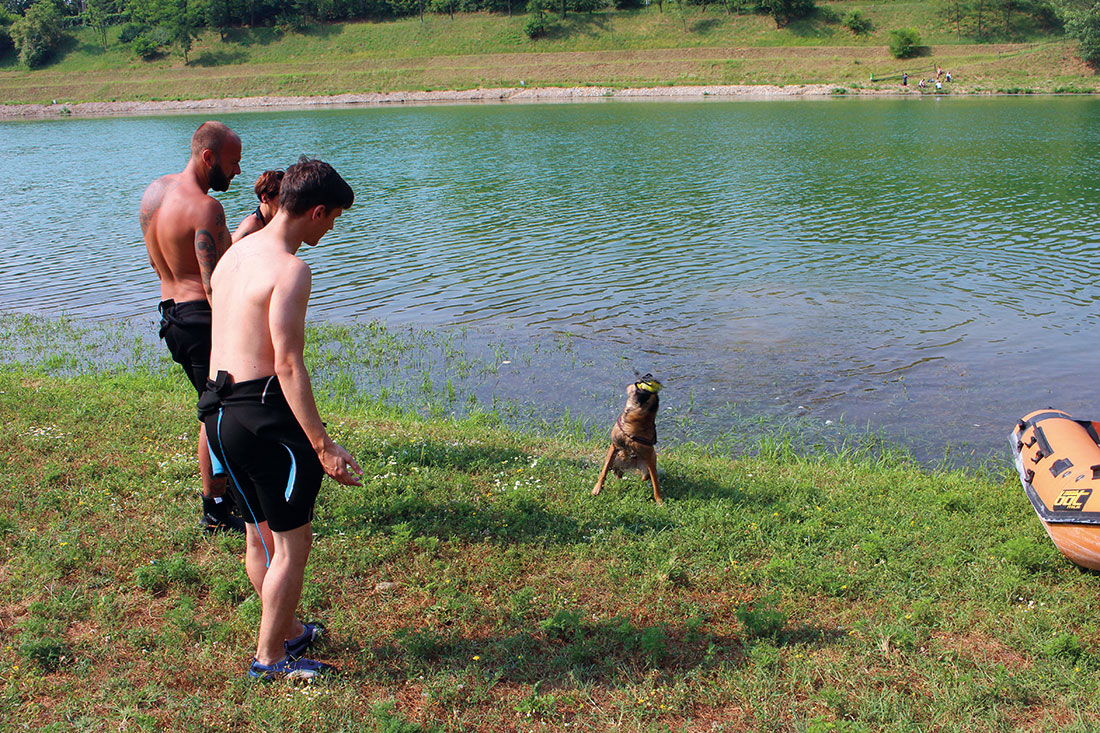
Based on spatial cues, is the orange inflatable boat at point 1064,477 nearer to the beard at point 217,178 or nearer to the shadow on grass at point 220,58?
the beard at point 217,178

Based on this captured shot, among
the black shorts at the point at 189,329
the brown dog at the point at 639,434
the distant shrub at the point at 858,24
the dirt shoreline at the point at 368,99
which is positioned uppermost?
the distant shrub at the point at 858,24

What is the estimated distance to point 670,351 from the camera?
36.2 ft

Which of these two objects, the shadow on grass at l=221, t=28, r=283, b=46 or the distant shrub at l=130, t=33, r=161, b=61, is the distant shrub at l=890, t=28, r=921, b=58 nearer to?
the shadow on grass at l=221, t=28, r=283, b=46

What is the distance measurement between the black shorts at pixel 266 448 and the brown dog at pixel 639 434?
2.92 m

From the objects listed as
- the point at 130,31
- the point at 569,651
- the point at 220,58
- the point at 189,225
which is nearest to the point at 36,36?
the point at 130,31

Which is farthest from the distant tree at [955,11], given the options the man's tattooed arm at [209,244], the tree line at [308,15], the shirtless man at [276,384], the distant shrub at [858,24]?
the shirtless man at [276,384]

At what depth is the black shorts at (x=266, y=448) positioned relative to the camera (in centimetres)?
356

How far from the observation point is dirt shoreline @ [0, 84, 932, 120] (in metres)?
66.2

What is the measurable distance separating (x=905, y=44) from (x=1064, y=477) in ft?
246

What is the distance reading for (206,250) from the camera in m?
5.13

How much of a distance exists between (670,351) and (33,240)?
17305mm

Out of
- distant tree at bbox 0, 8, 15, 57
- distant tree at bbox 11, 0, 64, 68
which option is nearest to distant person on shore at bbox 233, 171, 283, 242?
distant tree at bbox 11, 0, 64, 68

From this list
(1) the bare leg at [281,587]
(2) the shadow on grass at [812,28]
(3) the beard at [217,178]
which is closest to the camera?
(1) the bare leg at [281,587]

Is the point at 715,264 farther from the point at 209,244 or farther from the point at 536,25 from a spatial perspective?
the point at 536,25
